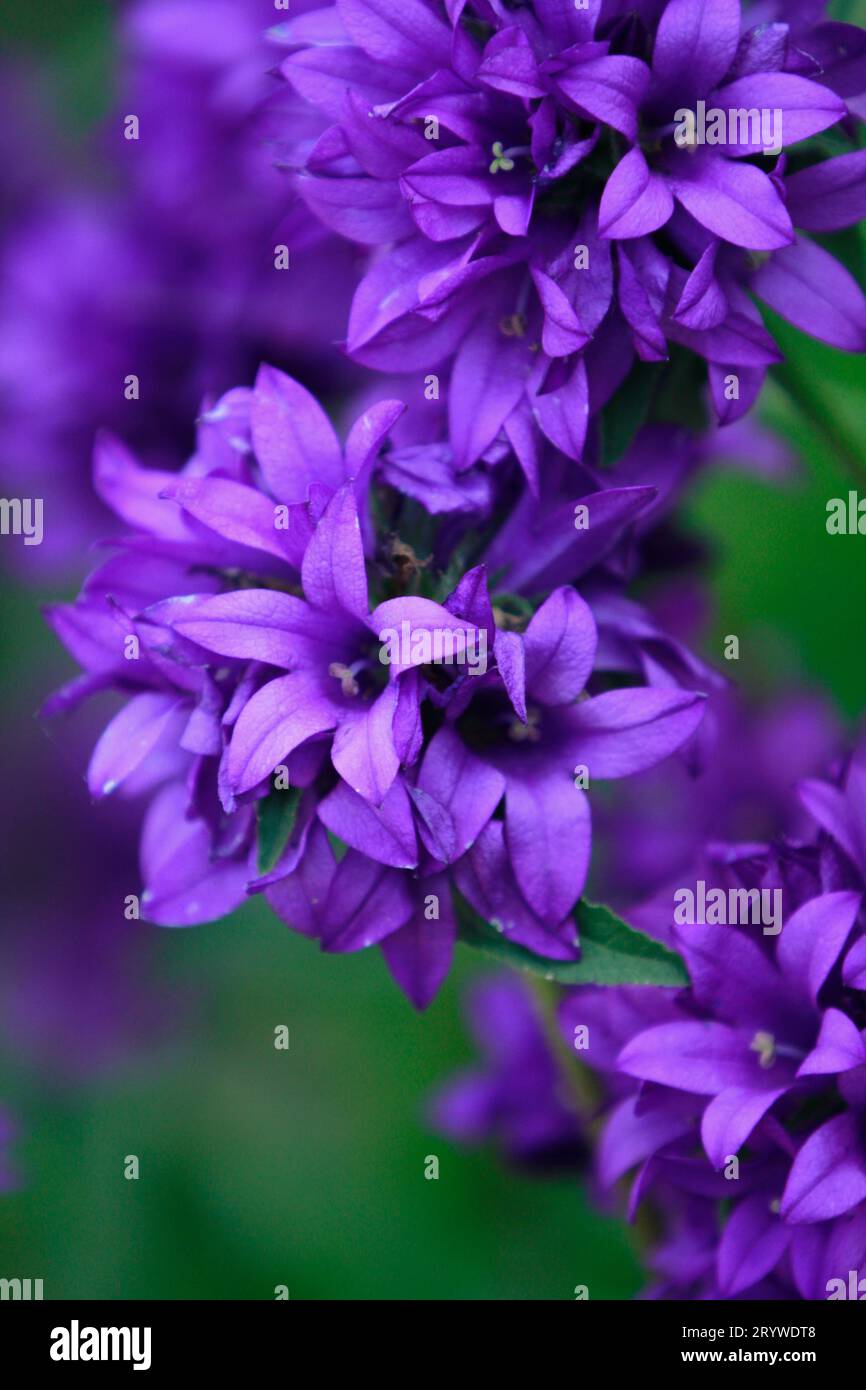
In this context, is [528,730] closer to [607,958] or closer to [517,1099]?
[607,958]

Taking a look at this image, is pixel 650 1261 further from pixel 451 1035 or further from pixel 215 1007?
pixel 215 1007

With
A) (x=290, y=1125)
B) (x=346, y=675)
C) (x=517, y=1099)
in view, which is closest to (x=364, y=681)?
(x=346, y=675)

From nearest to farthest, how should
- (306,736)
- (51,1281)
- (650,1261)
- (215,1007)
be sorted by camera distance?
(306,736), (650,1261), (51,1281), (215,1007)

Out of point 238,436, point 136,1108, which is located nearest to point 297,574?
point 238,436
